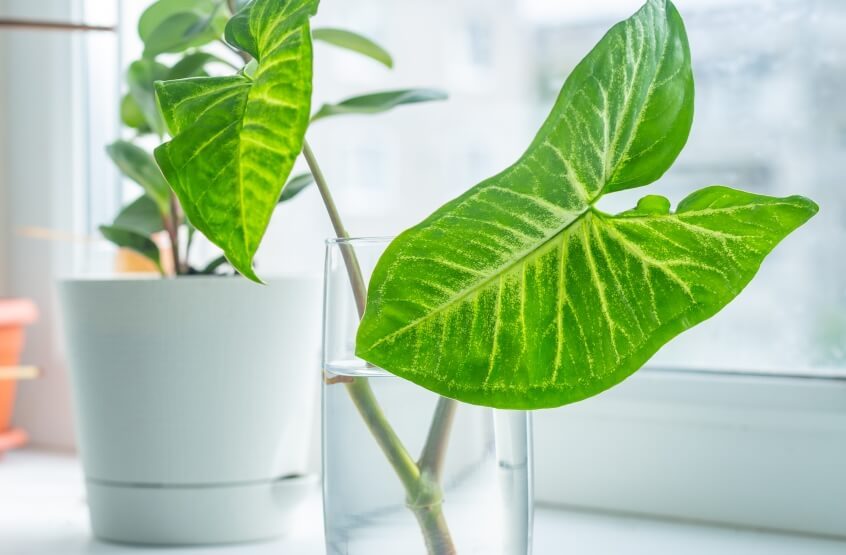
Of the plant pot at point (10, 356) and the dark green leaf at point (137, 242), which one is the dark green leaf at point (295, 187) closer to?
the dark green leaf at point (137, 242)

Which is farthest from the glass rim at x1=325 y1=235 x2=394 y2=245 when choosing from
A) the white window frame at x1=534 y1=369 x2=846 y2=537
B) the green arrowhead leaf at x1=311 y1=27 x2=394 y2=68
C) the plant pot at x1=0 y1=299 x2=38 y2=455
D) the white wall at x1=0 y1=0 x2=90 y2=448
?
the white wall at x1=0 y1=0 x2=90 y2=448

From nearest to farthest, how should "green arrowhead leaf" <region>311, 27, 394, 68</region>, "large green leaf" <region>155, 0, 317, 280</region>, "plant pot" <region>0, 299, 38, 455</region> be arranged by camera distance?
"large green leaf" <region>155, 0, 317, 280</region>
"green arrowhead leaf" <region>311, 27, 394, 68</region>
"plant pot" <region>0, 299, 38, 455</region>

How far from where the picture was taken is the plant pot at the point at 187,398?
69 cm

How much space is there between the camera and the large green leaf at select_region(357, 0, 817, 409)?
16.1 inches

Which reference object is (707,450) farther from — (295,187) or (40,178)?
(40,178)

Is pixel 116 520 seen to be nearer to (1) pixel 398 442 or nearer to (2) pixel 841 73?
(1) pixel 398 442

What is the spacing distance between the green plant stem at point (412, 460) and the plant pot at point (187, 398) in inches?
7.8

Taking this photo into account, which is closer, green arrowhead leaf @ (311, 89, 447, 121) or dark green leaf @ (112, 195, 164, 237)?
green arrowhead leaf @ (311, 89, 447, 121)

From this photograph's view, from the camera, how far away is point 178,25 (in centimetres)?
65

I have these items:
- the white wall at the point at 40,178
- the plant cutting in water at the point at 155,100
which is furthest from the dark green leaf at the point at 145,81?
the white wall at the point at 40,178

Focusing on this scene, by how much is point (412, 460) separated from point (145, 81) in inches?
15.0

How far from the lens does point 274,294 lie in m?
0.70

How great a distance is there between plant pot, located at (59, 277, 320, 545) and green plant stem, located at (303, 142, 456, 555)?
0.20 meters

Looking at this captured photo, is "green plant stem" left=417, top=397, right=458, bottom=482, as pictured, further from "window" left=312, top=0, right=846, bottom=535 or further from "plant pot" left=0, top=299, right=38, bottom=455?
"plant pot" left=0, top=299, right=38, bottom=455
